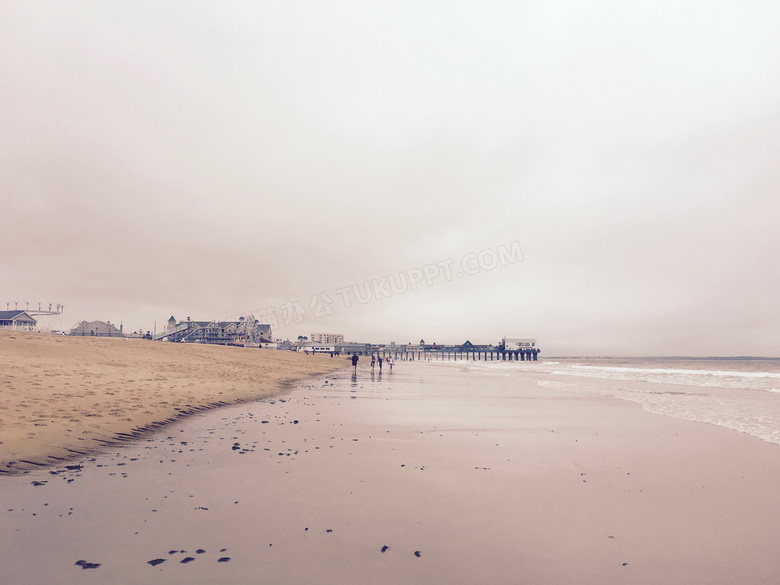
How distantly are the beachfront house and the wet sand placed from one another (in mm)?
122450

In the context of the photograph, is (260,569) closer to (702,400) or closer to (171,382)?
(171,382)

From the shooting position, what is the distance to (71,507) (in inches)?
228

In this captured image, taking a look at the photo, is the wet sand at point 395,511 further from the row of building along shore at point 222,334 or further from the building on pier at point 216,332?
the building on pier at point 216,332

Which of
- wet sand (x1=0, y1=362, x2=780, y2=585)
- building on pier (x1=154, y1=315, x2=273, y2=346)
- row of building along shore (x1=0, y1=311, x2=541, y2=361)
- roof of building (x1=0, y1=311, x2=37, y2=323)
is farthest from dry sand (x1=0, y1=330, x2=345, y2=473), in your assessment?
building on pier (x1=154, y1=315, x2=273, y2=346)

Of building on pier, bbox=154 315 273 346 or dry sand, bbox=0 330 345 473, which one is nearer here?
dry sand, bbox=0 330 345 473

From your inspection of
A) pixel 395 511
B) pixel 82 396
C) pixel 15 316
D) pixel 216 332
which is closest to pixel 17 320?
pixel 15 316

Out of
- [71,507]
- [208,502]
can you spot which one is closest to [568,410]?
[208,502]

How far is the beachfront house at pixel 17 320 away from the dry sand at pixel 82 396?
101 m

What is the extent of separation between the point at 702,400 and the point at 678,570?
921 inches

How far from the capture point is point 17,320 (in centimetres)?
10150

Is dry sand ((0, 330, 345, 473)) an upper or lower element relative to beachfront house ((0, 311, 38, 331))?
lower

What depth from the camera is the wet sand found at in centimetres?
447

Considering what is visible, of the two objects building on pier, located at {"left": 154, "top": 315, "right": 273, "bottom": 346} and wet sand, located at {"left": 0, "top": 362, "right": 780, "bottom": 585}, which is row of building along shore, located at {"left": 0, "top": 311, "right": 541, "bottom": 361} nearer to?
building on pier, located at {"left": 154, "top": 315, "right": 273, "bottom": 346}

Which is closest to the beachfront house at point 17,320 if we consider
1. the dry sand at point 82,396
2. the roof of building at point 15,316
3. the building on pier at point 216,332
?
the roof of building at point 15,316
